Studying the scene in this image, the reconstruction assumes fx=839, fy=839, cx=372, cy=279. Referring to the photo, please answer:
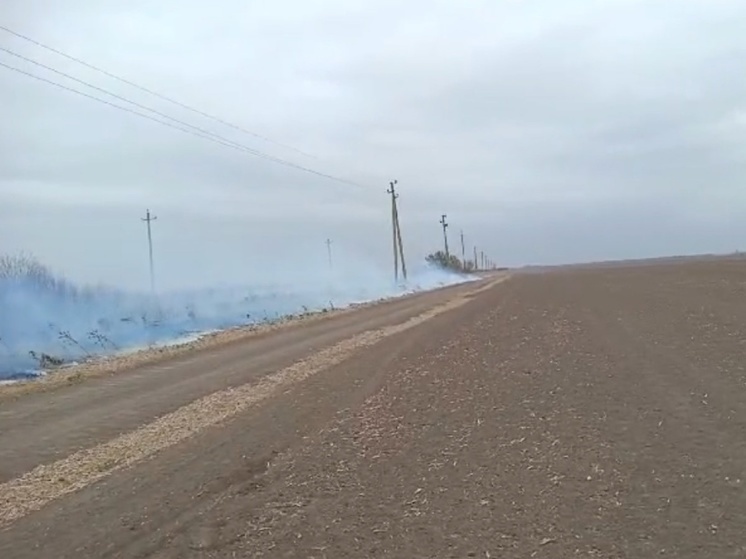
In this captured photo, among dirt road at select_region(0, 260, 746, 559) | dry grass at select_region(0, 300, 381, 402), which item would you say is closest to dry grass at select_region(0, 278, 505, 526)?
dirt road at select_region(0, 260, 746, 559)

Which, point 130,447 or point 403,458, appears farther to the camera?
point 130,447

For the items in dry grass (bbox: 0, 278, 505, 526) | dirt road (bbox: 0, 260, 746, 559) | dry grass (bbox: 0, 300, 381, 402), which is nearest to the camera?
dirt road (bbox: 0, 260, 746, 559)

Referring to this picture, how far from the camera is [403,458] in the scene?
891 cm

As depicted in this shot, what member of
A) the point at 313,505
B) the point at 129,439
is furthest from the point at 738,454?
the point at 129,439

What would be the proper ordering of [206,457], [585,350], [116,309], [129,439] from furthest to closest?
[116,309]
[585,350]
[129,439]
[206,457]

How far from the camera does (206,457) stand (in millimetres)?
9781

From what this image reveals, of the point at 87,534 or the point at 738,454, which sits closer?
the point at 87,534

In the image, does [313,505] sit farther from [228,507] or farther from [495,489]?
[495,489]

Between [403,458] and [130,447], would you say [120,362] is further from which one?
[403,458]

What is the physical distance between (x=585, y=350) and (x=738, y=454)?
8587 mm

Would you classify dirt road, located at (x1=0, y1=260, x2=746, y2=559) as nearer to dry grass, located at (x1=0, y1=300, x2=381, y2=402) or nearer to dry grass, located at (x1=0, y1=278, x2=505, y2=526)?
dry grass, located at (x1=0, y1=278, x2=505, y2=526)

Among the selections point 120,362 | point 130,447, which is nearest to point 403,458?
point 130,447

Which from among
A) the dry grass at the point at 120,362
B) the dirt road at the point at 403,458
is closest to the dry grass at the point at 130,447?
the dirt road at the point at 403,458

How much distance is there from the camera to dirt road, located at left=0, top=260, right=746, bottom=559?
6.46 metres
